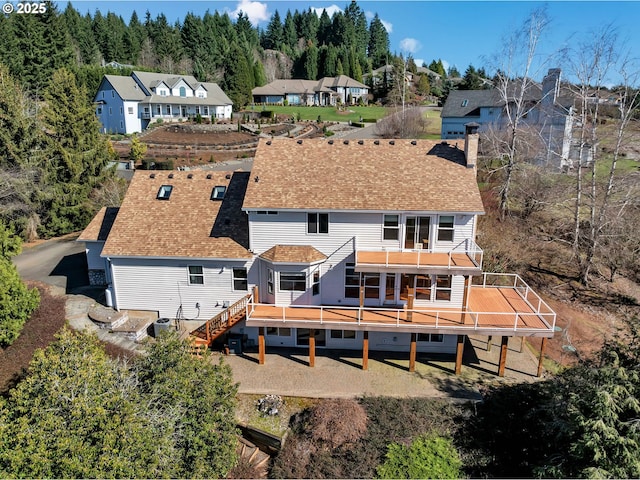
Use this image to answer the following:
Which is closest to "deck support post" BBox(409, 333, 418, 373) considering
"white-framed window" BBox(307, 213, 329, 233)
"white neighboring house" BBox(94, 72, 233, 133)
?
"white-framed window" BBox(307, 213, 329, 233)

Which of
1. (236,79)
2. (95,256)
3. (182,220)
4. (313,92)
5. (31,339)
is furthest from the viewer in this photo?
(313,92)

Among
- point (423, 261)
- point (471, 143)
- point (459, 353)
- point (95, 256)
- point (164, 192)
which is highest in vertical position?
point (471, 143)

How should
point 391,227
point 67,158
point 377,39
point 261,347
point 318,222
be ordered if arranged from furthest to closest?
1. point 377,39
2. point 67,158
3. point 318,222
4. point 391,227
5. point 261,347

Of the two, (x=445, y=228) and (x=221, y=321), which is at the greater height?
(x=445, y=228)

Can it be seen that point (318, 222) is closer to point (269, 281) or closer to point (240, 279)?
point (269, 281)

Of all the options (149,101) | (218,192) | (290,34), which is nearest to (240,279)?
(218,192)
